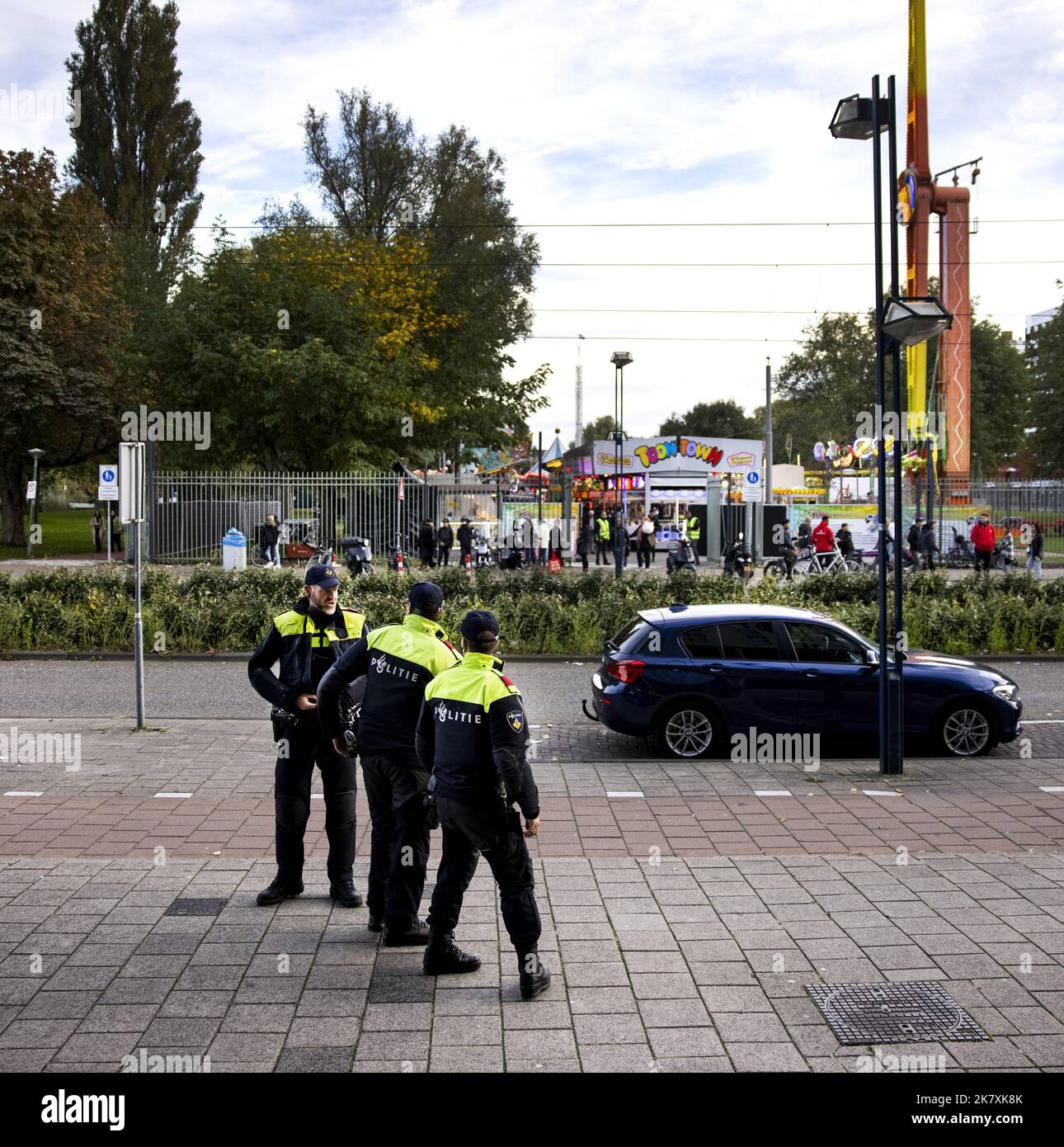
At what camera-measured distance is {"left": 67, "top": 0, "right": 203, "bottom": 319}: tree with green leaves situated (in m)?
57.8

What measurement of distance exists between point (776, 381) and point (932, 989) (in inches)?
3388

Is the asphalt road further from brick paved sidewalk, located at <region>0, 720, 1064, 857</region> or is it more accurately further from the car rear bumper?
brick paved sidewalk, located at <region>0, 720, 1064, 857</region>

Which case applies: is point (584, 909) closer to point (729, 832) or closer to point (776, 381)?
point (729, 832)

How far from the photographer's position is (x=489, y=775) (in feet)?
17.5

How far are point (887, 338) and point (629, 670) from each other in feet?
11.8

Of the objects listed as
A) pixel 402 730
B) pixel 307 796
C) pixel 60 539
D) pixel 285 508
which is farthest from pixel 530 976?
pixel 60 539

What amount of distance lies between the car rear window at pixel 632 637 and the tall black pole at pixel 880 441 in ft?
6.74

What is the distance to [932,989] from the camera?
5.40 m

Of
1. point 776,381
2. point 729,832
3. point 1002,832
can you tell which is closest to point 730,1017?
point 729,832

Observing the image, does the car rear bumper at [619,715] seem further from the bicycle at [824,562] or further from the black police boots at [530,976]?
the bicycle at [824,562]

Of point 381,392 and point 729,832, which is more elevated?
point 381,392

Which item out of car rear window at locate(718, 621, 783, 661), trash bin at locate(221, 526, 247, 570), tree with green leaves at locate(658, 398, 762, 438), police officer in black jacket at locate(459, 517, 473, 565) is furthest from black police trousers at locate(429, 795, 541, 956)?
tree with green leaves at locate(658, 398, 762, 438)

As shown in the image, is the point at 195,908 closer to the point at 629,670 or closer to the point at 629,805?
the point at 629,805
